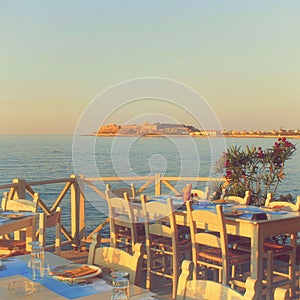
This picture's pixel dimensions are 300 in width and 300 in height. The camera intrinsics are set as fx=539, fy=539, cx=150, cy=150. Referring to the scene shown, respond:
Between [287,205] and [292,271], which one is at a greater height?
[287,205]

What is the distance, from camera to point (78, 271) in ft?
8.05

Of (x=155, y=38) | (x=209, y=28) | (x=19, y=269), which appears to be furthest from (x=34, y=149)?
(x=19, y=269)

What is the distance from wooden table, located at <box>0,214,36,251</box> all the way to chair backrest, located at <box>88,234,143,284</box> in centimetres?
134

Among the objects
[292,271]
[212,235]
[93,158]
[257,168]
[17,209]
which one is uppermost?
[257,168]

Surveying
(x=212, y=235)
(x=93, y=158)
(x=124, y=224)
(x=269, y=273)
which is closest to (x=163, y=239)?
(x=124, y=224)

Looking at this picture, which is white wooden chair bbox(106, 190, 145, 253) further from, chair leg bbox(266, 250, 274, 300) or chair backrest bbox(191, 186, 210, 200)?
chair leg bbox(266, 250, 274, 300)

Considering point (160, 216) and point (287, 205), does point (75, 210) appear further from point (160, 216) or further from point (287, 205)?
point (287, 205)

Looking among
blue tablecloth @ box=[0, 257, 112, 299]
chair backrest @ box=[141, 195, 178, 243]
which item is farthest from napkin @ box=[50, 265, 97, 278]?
chair backrest @ box=[141, 195, 178, 243]

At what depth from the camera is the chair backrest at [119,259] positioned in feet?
8.18

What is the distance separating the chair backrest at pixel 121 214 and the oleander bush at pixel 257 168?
1505 millimetres

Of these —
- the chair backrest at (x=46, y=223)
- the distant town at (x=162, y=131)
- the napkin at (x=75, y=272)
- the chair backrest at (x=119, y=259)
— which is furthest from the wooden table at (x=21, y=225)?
the distant town at (x=162, y=131)

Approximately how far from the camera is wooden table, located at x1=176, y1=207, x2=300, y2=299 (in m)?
3.94

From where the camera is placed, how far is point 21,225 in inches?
164

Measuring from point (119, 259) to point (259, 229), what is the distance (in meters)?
1.66
